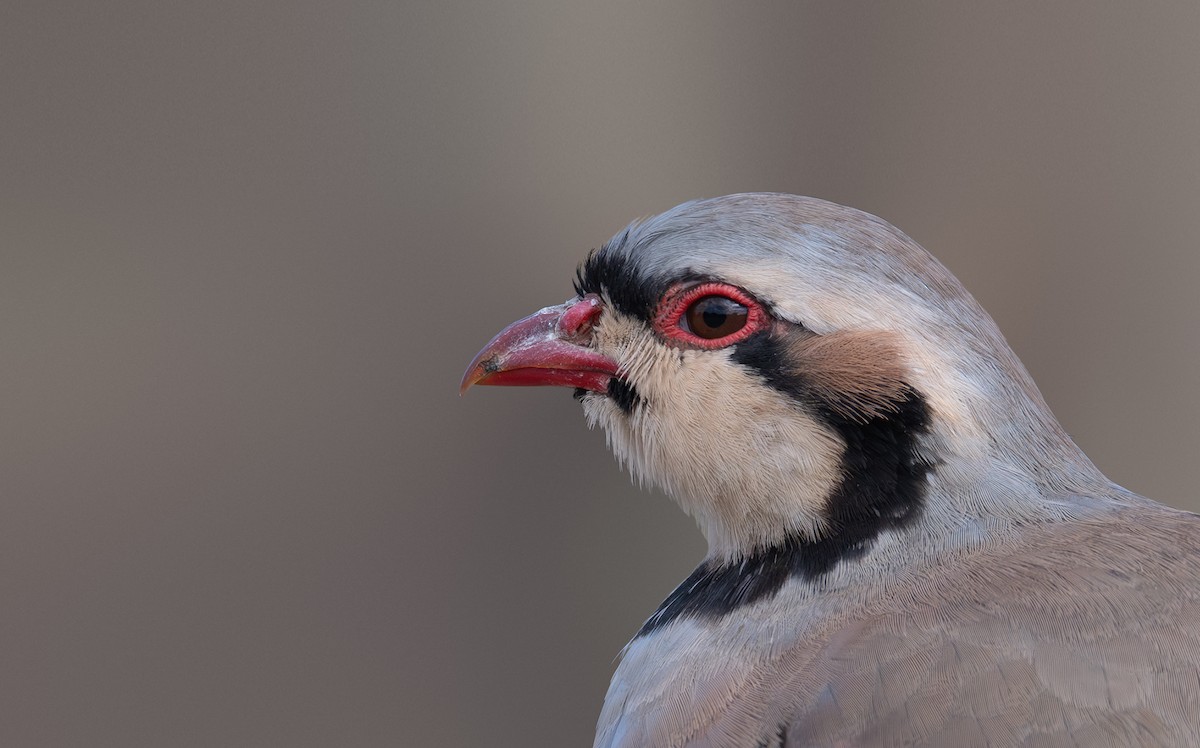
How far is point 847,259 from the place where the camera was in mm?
1192

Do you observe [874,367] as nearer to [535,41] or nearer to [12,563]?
[535,41]

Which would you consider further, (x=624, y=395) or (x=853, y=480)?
(x=624, y=395)

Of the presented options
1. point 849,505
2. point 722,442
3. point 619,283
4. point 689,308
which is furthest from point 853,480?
point 619,283

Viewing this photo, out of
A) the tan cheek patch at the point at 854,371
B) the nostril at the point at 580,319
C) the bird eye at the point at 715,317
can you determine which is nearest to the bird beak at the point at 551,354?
the nostril at the point at 580,319

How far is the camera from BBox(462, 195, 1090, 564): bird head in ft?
3.81

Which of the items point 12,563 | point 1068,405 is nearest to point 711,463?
point 1068,405

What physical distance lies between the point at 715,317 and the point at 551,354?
0.23 m

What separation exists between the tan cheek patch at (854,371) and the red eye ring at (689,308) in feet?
0.21

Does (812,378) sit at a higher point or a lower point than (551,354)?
lower

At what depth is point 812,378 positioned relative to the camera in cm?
119

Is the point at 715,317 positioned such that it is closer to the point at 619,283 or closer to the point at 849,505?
the point at 619,283

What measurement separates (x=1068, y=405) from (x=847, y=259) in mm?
1344

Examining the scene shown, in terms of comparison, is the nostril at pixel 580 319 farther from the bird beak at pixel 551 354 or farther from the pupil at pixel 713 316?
the pupil at pixel 713 316

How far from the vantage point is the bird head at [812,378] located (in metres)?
1.16
